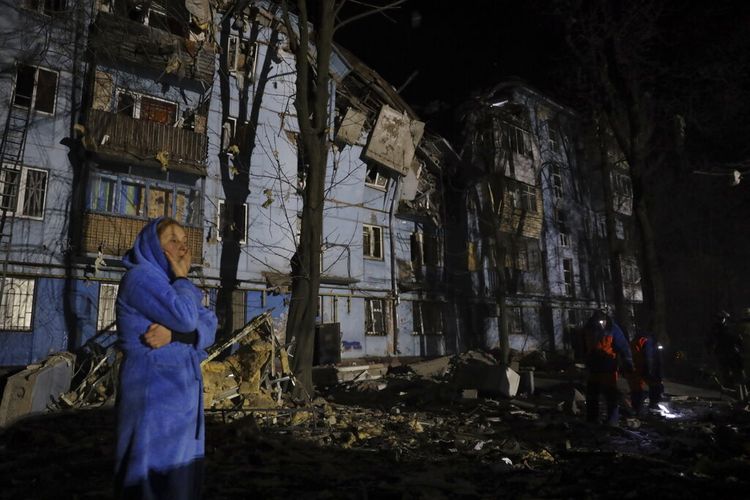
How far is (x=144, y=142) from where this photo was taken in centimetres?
1773

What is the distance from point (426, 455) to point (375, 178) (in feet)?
66.0

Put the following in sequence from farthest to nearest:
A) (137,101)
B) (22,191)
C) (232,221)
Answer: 1. (232,221)
2. (137,101)
3. (22,191)

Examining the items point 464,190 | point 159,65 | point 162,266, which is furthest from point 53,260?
point 464,190

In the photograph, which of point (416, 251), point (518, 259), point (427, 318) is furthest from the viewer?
point (518, 259)

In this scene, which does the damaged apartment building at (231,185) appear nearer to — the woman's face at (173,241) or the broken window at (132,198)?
the broken window at (132,198)

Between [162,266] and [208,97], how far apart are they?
18999mm

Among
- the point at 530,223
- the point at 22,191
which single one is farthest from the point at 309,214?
the point at 530,223

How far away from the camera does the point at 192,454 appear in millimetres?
2682

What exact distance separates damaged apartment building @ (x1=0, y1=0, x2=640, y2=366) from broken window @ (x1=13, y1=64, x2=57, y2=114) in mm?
48

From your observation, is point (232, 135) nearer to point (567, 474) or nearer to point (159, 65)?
point (159, 65)

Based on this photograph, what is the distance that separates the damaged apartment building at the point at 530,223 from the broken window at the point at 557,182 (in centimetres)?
7

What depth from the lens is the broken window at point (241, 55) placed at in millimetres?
21109

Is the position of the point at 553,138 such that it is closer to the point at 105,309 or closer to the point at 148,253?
the point at 105,309

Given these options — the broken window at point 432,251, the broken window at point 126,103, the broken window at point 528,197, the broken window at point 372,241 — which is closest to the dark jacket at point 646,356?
the broken window at point 372,241
